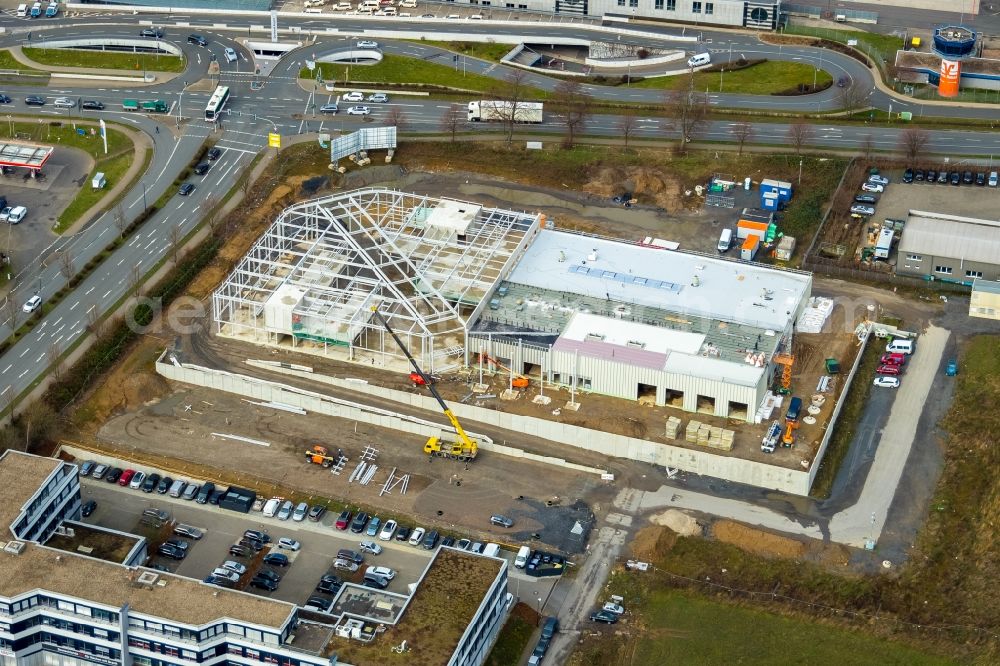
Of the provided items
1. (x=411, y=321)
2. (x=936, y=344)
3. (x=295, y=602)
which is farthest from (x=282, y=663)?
(x=936, y=344)

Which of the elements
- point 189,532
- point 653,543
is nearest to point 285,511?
point 189,532

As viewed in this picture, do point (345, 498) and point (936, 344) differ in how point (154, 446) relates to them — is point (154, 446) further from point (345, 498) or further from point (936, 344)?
point (936, 344)

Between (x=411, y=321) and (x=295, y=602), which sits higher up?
(x=411, y=321)

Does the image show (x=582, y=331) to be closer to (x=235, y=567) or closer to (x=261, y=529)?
(x=261, y=529)

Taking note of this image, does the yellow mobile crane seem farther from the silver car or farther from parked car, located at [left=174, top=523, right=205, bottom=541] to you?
parked car, located at [left=174, top=523, right=205, bottom=541]

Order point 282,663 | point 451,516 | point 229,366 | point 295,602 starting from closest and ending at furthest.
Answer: point 282,663, point 295,602, point 451,516, point 229,366

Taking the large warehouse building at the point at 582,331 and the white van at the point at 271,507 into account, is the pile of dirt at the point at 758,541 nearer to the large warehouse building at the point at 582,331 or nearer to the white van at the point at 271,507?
the large warehouse building at the point at 582,331
